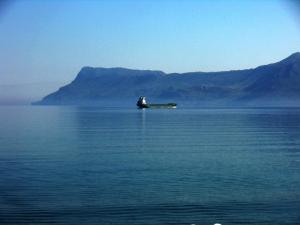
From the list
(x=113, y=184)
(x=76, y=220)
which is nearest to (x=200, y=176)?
(x=113, y=184)

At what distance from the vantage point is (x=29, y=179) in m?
36.3

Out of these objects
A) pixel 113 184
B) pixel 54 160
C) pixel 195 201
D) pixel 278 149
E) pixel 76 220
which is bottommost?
pixel 76 220

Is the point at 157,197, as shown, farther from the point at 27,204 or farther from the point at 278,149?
the point at 278,149

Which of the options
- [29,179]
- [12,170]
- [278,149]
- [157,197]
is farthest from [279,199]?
[278,149]

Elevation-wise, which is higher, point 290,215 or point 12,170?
point 12,170

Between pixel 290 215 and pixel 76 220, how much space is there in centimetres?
1120

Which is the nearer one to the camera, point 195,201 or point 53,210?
point 53,210

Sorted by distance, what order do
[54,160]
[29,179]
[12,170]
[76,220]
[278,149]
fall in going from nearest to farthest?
[76,220] → [29,179] → [12,170] → [54,160] → [278,149]

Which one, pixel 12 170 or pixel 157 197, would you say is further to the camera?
pixel 12 170

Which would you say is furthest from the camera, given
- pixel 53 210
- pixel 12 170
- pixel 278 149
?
pixel 278 149

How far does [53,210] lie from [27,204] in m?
2.24

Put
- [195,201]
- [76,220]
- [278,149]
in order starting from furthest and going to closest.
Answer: [278,149]
[195,201]
[76,220]

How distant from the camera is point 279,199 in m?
30.0

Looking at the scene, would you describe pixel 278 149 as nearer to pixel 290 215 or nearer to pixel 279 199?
pixel 279 199
